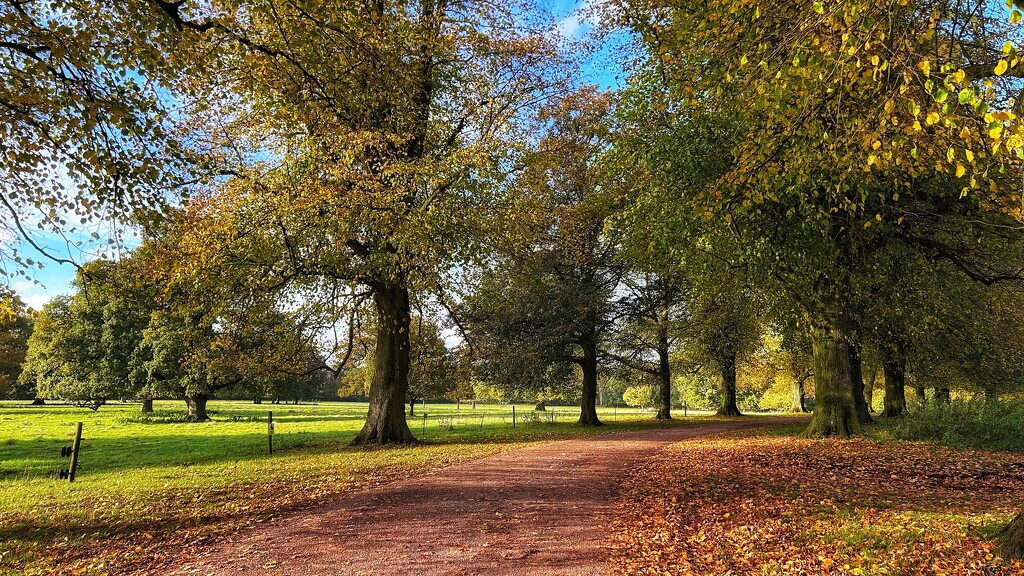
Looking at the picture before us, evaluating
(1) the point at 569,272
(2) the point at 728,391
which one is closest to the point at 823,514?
(1) the point at 569,272

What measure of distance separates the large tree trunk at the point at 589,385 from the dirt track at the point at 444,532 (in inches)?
675

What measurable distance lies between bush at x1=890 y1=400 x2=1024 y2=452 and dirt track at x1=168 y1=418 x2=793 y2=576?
10409 mm

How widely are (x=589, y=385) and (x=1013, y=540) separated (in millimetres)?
23246

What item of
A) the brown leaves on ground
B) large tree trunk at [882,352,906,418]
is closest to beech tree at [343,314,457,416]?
the brown leaves on ground

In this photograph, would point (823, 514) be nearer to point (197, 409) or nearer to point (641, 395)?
point (197, 409)

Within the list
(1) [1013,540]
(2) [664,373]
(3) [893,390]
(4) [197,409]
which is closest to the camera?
(1) [1013,540]

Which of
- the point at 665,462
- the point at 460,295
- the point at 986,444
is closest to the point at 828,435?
the point at 986,444

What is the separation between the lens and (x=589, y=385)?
28.0 metres

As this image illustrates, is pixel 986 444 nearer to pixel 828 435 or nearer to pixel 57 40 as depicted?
pixel 828 435

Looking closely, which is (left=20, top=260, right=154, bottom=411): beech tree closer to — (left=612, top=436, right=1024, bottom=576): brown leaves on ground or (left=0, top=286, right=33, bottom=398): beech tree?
(left=0, top=286, right=33, bottom=398): beech tree

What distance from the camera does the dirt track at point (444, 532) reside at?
5508 millimetres

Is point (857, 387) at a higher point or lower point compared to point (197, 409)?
higher

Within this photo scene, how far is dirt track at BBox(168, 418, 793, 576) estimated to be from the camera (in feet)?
18.1

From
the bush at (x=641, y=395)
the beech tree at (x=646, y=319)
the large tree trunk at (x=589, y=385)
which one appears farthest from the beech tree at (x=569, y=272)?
the bush at (x=641, y=395)
